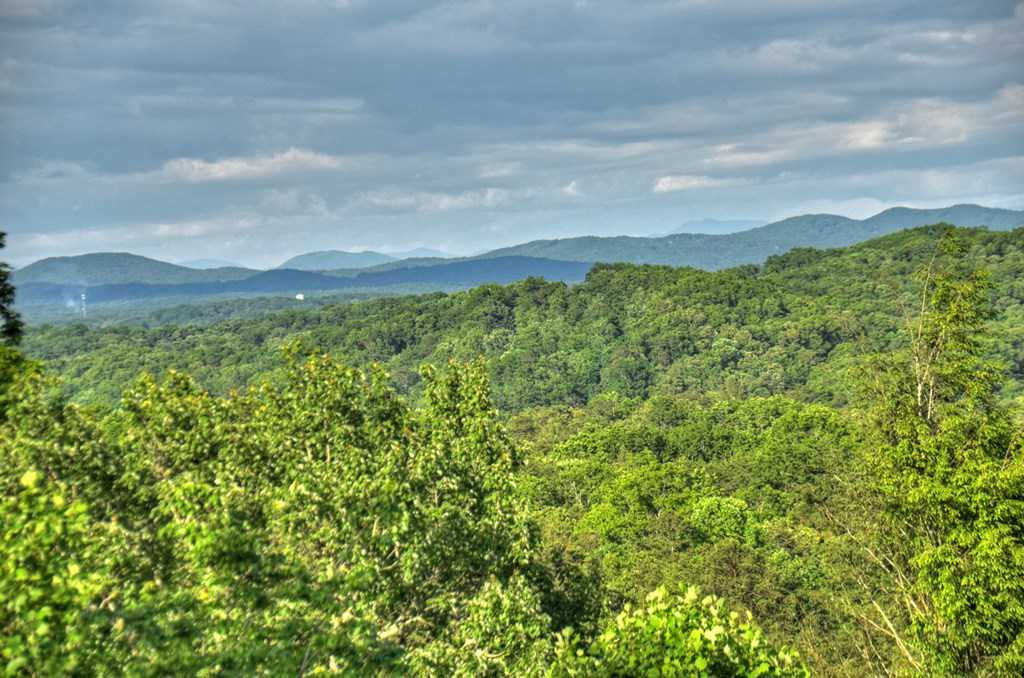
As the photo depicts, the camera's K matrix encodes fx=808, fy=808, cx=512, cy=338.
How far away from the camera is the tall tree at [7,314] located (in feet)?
93.5

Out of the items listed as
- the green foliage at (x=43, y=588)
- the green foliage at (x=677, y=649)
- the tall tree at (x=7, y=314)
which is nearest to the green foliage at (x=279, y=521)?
the green foliage at (x=43, y=588)

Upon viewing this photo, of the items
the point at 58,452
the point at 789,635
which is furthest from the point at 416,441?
the point at 789,635

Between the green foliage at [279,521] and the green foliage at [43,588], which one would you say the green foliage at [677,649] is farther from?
the green foliage at [43,588]

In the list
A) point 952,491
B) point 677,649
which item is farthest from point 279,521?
point 952,491

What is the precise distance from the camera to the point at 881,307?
6781 inches

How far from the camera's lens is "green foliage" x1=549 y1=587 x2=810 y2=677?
11281 mm

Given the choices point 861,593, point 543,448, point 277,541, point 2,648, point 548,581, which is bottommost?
point 543,448

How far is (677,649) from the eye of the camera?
1153cm

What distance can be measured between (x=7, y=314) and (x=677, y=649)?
89.3 ft

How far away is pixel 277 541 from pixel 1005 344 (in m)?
152

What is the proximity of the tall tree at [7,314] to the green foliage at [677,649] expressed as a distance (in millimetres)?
25006

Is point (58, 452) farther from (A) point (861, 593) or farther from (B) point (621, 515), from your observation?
(B) point (621, 515)

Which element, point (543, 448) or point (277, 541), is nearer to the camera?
point (277, 541)

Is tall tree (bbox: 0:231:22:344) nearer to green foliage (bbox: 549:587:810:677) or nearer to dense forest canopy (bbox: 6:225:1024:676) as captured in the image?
dense forest canopy (bbox: 6:225:1024:676)
